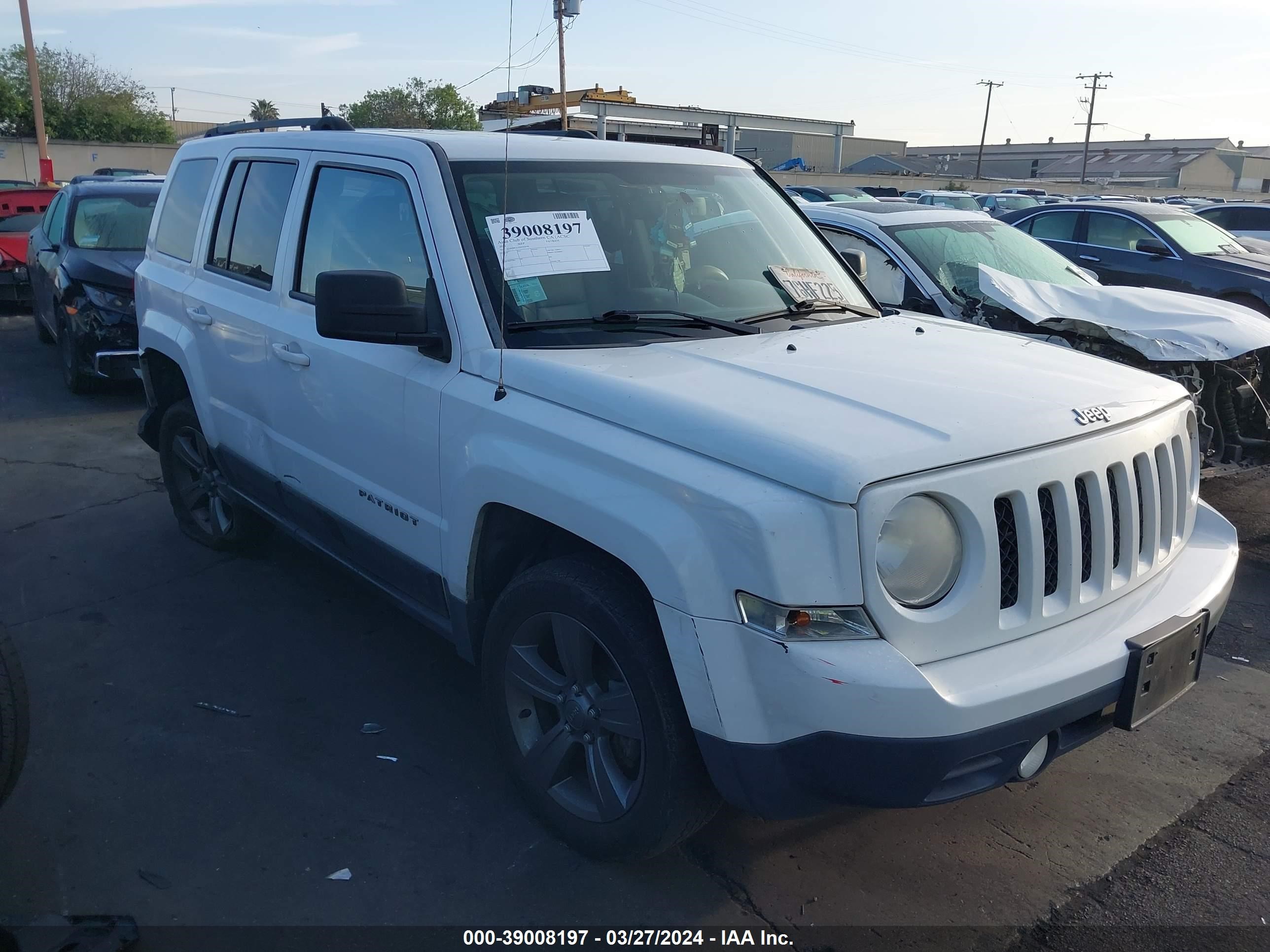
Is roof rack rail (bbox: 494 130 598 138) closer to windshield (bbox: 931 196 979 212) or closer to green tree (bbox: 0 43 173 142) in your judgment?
windshield (bbox: 931 196 979 212)

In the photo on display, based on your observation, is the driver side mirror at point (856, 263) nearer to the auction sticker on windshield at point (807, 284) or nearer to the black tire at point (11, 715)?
the auction sticker on windshield at point (807, 284)

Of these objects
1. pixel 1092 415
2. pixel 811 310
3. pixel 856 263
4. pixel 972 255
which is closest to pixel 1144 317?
pixel 972 255

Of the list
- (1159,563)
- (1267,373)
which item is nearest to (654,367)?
(1159,563)

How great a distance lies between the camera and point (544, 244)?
10.4 ft

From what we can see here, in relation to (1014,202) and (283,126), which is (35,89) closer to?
(1014,202)

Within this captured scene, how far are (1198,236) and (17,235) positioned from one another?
15.1 metres

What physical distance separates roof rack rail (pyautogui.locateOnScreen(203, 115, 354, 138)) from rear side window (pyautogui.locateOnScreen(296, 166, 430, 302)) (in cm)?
46

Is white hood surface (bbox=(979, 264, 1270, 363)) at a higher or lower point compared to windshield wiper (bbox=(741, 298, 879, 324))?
lower

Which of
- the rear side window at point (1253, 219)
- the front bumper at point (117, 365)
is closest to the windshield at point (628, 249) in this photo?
the front bumper at point (117, 365)

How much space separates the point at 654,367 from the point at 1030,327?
4.06 metres

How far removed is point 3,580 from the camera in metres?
4.95

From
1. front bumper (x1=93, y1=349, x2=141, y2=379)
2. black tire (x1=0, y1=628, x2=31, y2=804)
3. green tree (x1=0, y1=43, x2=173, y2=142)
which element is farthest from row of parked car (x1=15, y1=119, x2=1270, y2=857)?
green tree (x1=0, y1=43, x2=173, y2=142)

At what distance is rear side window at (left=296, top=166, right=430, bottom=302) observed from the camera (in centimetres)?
333

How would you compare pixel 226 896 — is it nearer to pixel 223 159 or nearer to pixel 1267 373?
pixel 223 159
